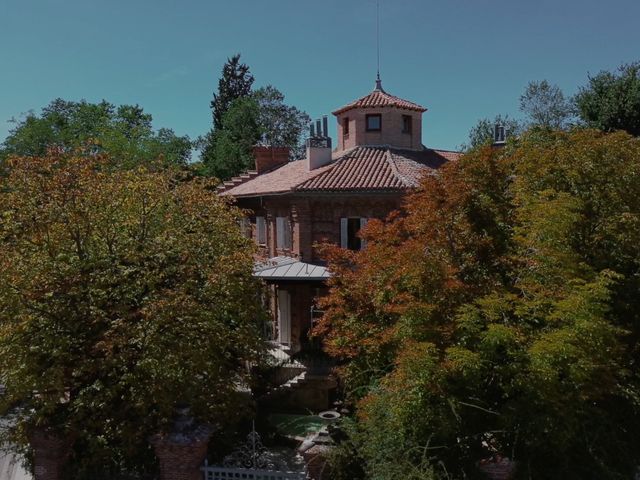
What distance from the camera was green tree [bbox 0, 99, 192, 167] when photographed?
1667 inches

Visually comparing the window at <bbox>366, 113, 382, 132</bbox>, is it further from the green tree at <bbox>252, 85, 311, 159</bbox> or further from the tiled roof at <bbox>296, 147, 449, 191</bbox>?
the green tree at <bbox>252, 85, 311, 159</bbox>

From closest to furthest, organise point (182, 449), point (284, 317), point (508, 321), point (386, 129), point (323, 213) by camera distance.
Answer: point (508, 321)
point (182, 449)
point (323, 213)
point (284, 317)
point (386, 129)

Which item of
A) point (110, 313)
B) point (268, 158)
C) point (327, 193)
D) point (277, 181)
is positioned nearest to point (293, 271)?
point (327, 193)

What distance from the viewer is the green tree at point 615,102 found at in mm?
25672

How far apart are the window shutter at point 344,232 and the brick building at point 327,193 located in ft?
0.03

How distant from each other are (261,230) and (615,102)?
1817cm

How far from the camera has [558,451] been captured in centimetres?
946

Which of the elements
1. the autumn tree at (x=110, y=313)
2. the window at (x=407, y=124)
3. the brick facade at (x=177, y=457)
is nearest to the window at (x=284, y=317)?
the autumn tree at (x=110, y=313)

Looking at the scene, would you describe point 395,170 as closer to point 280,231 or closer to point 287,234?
point 287,234

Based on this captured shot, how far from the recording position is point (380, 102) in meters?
22.6

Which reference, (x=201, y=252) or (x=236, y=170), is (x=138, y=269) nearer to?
(x=201, y=252)

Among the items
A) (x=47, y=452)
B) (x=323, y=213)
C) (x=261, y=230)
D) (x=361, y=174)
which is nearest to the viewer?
(x=47, y=452)

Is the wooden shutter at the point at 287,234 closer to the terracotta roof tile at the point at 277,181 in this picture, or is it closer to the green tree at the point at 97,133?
the terracotta roof tile at the point at 277,181

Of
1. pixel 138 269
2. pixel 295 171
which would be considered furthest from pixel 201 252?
pixel 295 171
